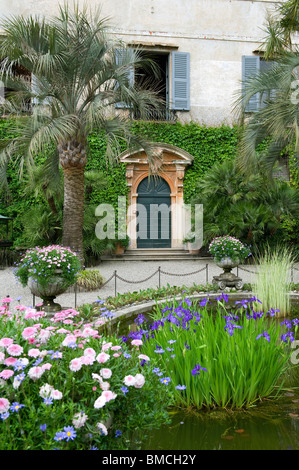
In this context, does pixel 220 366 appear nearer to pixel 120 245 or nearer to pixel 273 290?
pixel 273 290

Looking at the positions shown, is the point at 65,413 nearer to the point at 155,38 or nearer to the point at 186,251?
the point at 186,251

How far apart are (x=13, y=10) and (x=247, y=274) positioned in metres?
11.2

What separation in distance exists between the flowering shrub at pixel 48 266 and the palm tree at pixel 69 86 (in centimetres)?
223

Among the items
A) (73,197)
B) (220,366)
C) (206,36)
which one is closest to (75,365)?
(220,366)

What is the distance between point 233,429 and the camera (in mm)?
2459

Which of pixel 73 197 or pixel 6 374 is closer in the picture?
pixel 6 374

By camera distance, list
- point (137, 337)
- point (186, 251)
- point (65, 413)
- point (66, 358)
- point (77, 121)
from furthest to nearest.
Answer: point (186, 251) → point (77, 121) → point (137, 337) → point (66, 358) → point (65, 413)

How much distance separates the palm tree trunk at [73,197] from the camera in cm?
849

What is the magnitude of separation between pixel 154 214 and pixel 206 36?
6476 millimetres

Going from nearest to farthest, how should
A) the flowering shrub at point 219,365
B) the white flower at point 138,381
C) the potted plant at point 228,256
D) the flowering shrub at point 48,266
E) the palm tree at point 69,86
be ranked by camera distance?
the white flower at point 138,381 < the flowering shrub at point 219,365 < the flowering shrub at point 48,266 < the palm tree at point 69,86 < the potted plant at point 228,256

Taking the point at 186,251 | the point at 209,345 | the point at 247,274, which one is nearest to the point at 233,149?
the point at 186,251

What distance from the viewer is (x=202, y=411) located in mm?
2666

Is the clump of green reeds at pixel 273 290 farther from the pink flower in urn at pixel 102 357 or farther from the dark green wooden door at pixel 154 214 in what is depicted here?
the dark green wooden door at pixel 154 214

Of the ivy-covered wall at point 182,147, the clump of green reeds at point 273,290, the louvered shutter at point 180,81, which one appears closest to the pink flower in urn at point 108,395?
the clump of green reeds at point 273,290
